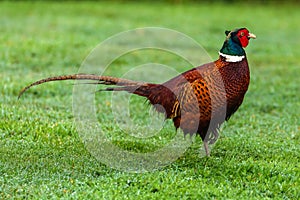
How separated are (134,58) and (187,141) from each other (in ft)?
17.1

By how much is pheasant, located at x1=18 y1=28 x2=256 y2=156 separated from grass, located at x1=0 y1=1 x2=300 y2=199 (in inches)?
15.9

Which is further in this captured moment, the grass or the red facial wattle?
the red facial wattle

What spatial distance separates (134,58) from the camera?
11570 mm

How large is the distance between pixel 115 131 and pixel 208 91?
166 centimetres

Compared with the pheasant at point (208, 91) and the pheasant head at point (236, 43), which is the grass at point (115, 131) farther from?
the pheasant head at point (236, 43)

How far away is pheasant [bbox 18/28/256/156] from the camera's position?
5.60 meters

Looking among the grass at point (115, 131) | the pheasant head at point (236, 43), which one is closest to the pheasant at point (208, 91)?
the pheasant head at point (236, 43)

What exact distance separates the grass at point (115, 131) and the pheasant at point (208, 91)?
0.40 m

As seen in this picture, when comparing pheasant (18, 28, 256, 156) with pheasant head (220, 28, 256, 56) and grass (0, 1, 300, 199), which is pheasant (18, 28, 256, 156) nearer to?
pheasant head (220, 28, 256, 56)

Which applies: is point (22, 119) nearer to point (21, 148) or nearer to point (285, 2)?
point (21, 148)

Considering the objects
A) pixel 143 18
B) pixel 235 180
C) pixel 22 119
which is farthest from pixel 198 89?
pixel 143 18

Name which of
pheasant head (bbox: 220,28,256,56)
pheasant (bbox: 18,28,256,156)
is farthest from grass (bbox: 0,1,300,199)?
Answer: pheasant head (bbox: 220,28,256,56)

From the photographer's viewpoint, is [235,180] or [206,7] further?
[206,7]

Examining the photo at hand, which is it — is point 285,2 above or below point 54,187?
above
